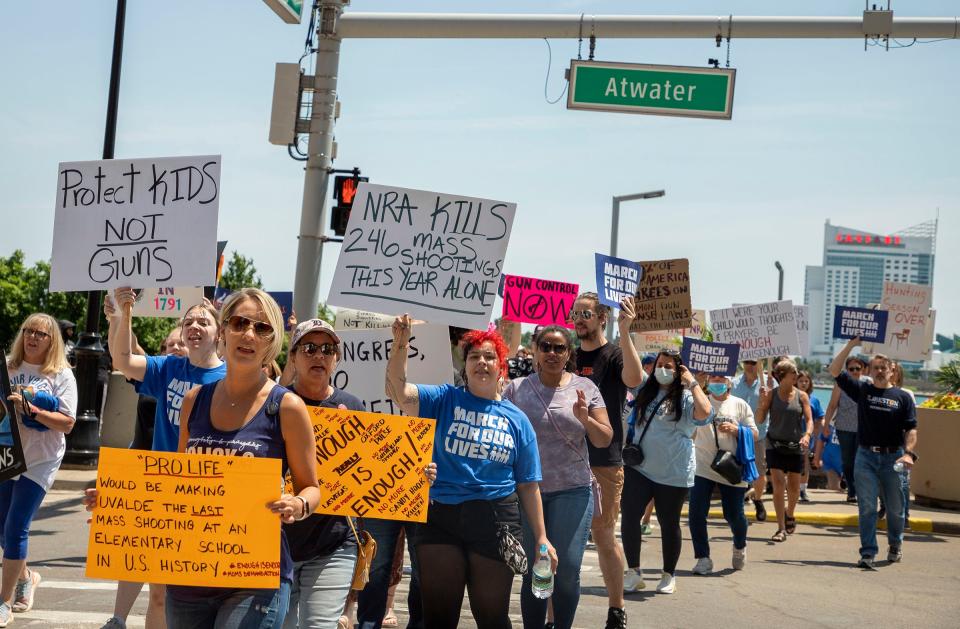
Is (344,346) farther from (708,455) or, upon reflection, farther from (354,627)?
(708,455)

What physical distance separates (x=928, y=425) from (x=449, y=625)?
12602mm

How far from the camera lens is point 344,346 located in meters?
7.39

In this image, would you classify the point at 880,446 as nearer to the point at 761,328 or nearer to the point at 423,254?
the point at 761,328

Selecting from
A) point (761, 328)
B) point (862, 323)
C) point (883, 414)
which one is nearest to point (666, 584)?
point (883, 414)

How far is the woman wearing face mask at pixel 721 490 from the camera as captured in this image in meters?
10.5

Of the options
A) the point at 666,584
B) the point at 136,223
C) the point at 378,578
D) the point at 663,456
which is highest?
the point at 136,223

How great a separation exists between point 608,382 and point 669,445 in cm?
173

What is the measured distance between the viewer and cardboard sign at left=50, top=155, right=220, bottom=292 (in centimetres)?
635

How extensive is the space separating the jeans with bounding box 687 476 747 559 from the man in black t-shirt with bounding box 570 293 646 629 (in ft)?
9.19

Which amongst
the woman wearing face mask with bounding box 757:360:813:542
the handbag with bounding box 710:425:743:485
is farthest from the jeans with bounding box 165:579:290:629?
the woman wearing face mask with bounding box 757:360:813:542

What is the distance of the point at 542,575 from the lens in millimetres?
5742

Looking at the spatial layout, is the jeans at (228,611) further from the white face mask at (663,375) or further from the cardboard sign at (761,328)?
the cardboard sign at (761,328)

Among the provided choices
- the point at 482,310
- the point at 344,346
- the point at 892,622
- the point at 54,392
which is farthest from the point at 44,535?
the point at 892,622

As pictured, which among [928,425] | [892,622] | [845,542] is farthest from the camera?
[928,425]
